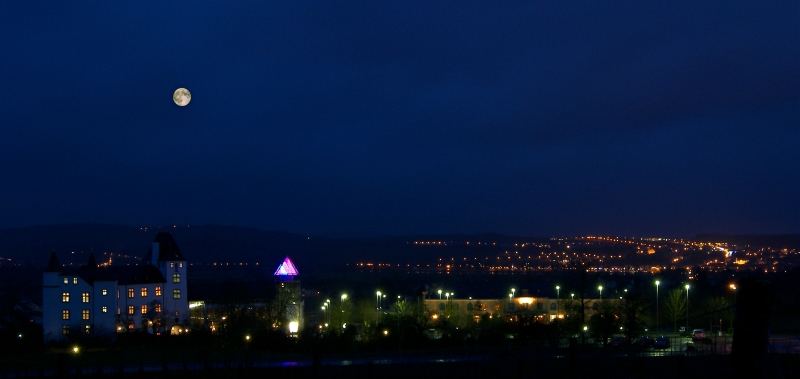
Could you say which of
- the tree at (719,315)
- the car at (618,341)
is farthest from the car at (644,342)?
the tree at (719,315)

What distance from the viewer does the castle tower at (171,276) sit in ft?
179

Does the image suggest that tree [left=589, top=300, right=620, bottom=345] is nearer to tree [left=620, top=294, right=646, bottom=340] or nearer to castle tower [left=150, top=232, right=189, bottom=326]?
tree [left=620, top=294, right=646, bottom=340]

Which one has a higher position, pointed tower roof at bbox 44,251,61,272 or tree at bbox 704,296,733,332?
pointed tower roof at bbox 44,251,61,272

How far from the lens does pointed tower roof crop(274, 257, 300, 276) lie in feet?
170

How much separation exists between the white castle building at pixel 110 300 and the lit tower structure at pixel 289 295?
6.55 metres

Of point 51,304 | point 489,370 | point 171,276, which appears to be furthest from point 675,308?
point 51,304

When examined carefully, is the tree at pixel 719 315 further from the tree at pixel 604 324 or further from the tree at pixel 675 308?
the tree at pixel 604 324

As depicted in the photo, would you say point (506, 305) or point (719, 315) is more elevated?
point (719, 315)

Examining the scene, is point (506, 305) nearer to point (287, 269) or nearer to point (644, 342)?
point (287, 269)

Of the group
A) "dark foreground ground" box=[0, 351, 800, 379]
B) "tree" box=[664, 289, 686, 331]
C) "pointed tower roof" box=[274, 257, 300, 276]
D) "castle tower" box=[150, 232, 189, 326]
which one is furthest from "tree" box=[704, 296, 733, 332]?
"castle tower" box=[150, 232, 189, 326]

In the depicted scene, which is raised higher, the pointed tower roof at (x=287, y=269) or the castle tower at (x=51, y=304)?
the pointed tower roof at (x=287, y=269)

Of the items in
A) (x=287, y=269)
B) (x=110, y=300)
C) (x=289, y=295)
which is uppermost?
(x=287, y=269)

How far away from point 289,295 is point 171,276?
11058mm

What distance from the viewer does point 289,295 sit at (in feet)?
162
